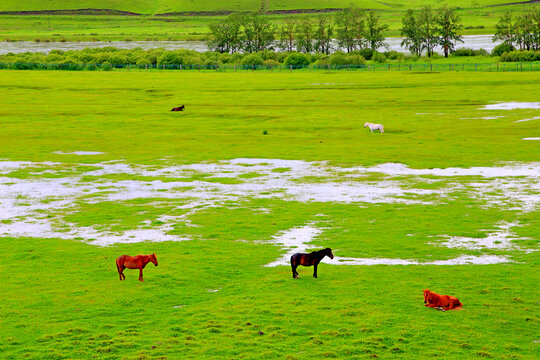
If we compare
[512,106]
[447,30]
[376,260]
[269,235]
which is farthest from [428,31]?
[376,260]

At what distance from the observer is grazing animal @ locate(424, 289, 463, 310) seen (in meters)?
18.7

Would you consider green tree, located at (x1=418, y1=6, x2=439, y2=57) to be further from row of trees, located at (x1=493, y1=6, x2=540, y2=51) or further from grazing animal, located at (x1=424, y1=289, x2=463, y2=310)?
grazing animal, located at (x1=424, y1=289, x2=463, y2=310)

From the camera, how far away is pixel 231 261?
24.3 meters

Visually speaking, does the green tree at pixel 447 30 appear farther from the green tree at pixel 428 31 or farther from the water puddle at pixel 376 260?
the water puddle at pixel 376 260

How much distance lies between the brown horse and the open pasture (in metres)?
0.53

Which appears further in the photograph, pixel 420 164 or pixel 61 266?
pixel 420 164

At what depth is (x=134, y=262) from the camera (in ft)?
70.9

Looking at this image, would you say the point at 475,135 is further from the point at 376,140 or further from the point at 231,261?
the point at 231,261

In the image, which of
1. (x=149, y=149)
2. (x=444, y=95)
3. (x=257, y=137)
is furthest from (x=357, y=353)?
(x=444, y=95)

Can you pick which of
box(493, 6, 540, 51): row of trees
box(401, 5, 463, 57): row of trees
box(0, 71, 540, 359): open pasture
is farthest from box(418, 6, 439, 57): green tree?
box(0, 71, 540, 359): open pasture

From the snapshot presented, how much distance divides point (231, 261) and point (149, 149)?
3191cm

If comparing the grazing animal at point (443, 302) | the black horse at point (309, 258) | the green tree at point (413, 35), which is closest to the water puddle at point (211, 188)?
the black horse at point (309, 258)

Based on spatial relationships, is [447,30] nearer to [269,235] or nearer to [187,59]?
[187,59]

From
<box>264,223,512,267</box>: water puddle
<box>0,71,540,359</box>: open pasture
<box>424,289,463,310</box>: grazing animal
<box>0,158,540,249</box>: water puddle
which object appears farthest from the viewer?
<box>0,158,540,249</box>: water puddle
